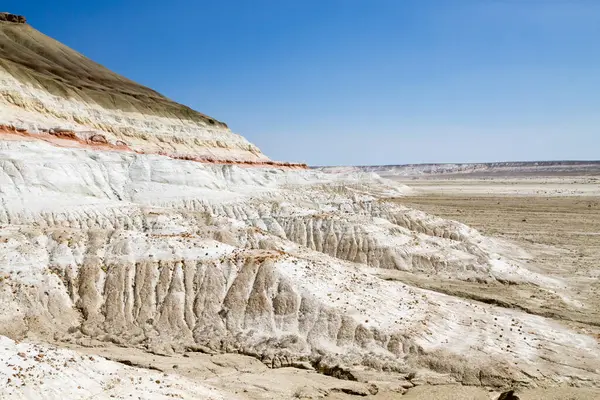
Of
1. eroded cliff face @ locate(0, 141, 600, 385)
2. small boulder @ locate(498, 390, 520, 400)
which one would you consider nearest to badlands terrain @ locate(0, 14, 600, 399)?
eroded cliff face @ locate(0, 141, 600, 385)

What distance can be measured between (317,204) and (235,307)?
24.2 metres

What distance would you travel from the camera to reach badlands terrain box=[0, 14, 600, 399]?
516 inches

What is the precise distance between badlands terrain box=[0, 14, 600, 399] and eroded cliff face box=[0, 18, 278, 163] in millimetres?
7281

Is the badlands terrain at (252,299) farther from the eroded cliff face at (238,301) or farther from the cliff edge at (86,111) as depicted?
the cliff edge at (86,111)

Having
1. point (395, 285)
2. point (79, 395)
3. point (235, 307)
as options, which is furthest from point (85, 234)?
point (395, 285)

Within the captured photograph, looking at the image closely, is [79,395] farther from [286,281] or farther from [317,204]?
[317,204]

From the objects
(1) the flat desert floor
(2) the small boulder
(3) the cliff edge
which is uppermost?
(3) the cliff edge

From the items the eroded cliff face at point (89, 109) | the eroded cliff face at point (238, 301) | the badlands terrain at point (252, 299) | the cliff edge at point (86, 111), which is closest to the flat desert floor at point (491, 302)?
the badlands terrain at point (252, 299)

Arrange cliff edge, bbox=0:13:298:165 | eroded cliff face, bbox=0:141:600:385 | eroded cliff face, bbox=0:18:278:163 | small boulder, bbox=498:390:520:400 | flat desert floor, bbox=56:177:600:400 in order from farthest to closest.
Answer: eroded cliff face, bbox=0:18:278:163 → cliff edge, bbox=0:13:298:165 → eroded cliff face, bbox=0:141:600:385 → flat desert floor, bbox=56:177:600:400 → small boulder, bbox=498:390:520:400

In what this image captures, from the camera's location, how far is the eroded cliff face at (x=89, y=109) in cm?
4078

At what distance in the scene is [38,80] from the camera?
48.6 m

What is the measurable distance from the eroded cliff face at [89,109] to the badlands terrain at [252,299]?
23.9ft

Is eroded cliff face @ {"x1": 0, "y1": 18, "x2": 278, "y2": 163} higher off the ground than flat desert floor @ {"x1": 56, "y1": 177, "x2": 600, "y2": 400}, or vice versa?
eroded cliff face @ {"x1": 0, "y1": 18, "x2": 278, "y2": 163}

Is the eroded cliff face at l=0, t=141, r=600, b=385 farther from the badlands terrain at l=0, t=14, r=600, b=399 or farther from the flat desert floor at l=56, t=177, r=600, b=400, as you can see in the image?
the flat desert floor at l=56, t=177, r=600, b=400
